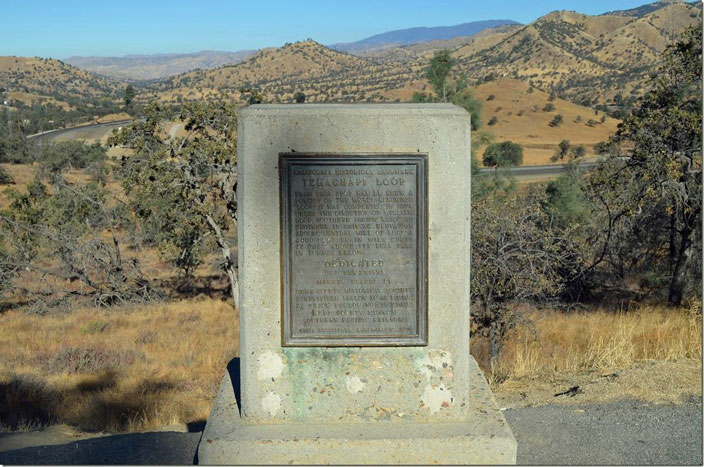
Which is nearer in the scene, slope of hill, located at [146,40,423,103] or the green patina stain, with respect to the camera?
the green patina stain

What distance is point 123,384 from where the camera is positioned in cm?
797

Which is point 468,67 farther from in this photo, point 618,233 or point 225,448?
point 225,448

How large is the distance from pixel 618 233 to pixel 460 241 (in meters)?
8.39

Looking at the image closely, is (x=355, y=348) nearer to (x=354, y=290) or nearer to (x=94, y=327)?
(x=354, y=290)

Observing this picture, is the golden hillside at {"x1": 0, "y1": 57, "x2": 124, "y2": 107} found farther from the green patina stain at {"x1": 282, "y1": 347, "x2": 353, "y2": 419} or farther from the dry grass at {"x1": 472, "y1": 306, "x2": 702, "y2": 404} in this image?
the green patina stain at {"x1": 282, "y1": 347, "x2": 353, "y2": 419}

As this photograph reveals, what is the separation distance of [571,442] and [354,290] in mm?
2130

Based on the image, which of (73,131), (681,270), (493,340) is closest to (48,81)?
(73,131)

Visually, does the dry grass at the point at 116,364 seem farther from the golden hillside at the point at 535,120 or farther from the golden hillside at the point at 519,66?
the golden hillside at the point at 519,66

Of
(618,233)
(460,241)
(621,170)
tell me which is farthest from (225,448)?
(618,233)

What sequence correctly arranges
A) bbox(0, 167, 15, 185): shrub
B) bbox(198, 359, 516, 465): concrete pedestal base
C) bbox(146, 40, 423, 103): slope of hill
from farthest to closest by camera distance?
1. bbox(146, 40, 423, 103): slope of hill
2. bbox(0, 167, 15, 185): shrub
3. bbox(198, 359, 516, 465): concrete pedestal base

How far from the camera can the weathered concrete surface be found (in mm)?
3877

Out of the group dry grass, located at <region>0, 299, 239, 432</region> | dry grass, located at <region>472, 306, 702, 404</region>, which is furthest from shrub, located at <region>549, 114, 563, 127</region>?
dry grass, located at <region>472, 306, 702, 404</region>

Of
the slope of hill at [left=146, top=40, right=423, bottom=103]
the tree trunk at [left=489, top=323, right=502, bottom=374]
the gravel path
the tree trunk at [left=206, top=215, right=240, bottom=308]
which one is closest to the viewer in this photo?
the gravel path

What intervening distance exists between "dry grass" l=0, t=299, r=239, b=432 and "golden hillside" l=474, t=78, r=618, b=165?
2849 centimetres
